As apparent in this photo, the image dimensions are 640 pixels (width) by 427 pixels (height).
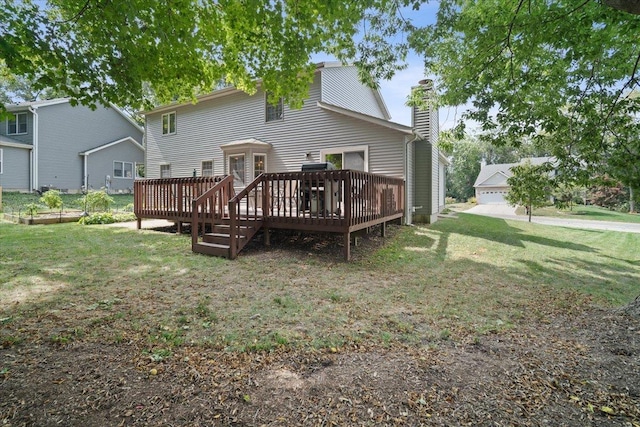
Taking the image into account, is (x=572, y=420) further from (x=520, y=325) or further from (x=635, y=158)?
(x=635, y=158)

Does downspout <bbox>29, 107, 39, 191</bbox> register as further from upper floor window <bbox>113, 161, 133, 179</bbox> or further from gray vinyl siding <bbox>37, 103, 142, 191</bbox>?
upper floor window <bbox>113, 161, 133, 179</bbox>

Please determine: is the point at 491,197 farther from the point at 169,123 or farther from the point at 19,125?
the point at 19,125

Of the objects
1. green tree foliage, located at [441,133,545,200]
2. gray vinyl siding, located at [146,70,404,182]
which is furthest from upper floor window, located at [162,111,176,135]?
green tree foliage, located at [441,133,545,200]

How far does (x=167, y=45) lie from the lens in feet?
16.0

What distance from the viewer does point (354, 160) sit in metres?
11.7

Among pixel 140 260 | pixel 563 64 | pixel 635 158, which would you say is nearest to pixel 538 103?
pixel 563 64

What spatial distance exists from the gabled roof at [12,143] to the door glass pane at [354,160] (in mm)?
19907

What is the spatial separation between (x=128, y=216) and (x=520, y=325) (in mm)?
13314

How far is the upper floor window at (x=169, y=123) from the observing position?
16.0 meters

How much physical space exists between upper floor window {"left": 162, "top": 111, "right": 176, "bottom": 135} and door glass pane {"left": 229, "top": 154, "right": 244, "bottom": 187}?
455 centimetres

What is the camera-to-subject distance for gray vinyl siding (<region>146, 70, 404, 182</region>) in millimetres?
11164

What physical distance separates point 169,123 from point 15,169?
11.1 meters

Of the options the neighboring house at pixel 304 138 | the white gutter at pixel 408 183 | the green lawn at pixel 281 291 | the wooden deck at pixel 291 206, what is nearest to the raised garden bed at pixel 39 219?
the green lawn at pixel 281 291

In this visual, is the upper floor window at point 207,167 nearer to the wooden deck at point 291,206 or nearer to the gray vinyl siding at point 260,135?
the gray vinyl siding at point 260,135
